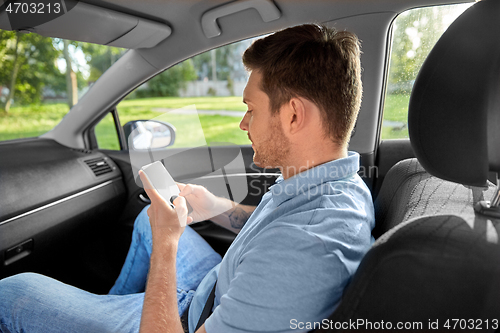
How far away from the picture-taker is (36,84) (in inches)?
391

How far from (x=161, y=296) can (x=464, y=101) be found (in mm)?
911

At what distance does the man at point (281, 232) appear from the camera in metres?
0.82

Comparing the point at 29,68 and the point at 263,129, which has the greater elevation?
the point at 29,68

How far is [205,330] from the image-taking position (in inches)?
34.5

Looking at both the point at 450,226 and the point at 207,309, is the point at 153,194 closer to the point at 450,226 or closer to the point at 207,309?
the point at 207,309

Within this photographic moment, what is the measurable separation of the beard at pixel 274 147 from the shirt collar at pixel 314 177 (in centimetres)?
9

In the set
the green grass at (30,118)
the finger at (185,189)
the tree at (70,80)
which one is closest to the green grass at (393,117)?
the finger at (185,189)

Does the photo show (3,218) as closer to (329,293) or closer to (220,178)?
(220,178)

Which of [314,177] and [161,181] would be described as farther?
[161,181]

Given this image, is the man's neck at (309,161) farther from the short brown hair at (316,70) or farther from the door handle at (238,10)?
the door handle at (238,10)

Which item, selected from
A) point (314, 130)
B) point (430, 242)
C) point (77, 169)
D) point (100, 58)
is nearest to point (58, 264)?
point (77, 169)

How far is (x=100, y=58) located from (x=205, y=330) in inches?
284

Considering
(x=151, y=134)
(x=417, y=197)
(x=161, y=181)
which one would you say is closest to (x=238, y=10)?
(x=151, y=134)

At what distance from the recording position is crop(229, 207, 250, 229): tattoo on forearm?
1777 mm
